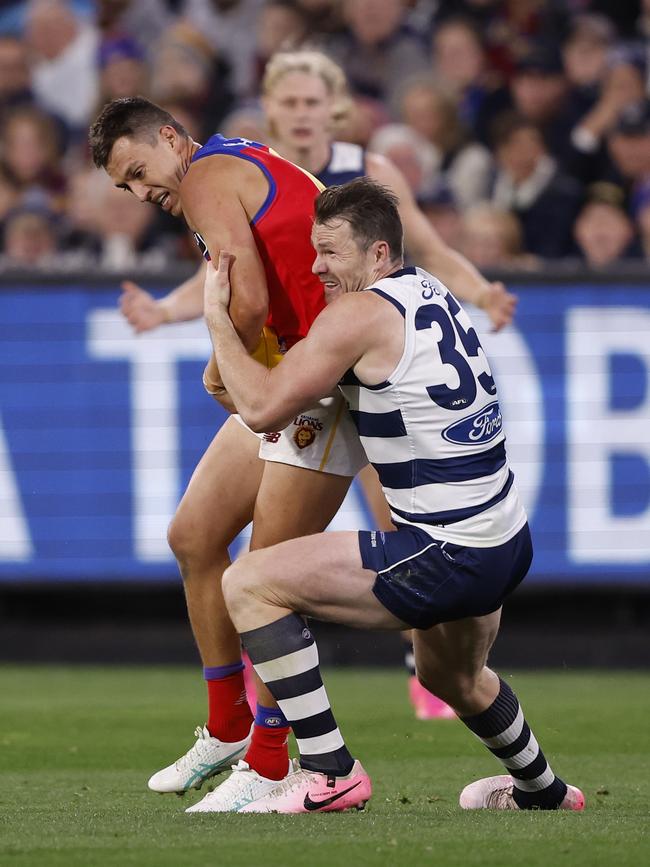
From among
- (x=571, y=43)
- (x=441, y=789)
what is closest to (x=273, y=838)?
(x=441, y=789)

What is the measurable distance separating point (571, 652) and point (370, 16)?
15.8 feet

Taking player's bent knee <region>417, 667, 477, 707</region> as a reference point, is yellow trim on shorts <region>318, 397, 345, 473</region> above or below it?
above

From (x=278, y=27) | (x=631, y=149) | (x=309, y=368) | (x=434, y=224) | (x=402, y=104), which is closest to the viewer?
(x=309, y=368)

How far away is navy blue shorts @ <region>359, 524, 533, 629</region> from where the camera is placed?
4.70 m

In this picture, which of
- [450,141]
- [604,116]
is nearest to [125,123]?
[450,141]

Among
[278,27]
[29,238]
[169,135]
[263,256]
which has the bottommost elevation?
[29,238]

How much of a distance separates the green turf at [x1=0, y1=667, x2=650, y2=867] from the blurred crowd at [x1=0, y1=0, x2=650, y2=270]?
273 cm

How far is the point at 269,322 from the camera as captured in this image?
17.3ft

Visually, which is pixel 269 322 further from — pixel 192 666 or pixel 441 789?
pixel 192 666

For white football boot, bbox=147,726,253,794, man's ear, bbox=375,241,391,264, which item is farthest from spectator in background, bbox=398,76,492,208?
man's ear, bbox=375,241,391,264

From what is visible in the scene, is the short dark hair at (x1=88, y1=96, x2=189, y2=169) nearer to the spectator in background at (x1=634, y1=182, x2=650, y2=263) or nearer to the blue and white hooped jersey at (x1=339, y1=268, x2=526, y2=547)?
the blue and white hooped jersey at (x1=339, y1=268, x2=526, y2=547)

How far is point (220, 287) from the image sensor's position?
4.89 meters

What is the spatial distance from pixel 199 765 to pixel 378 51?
7.70m

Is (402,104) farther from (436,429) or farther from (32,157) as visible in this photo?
(436,429)
